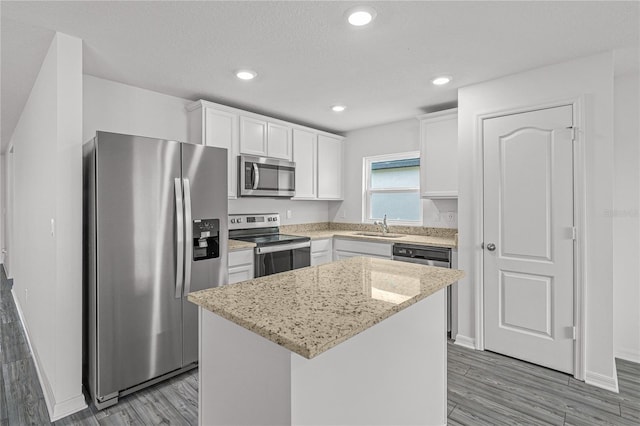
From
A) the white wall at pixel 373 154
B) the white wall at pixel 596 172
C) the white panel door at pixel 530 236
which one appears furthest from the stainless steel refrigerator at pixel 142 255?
the white wall at pixel 596 172

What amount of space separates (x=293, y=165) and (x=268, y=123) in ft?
1.88

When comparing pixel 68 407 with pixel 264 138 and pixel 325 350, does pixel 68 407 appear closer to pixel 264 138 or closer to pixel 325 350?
pixel 325 350

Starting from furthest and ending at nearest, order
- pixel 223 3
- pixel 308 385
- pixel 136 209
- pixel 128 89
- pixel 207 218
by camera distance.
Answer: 1. pixel 128 89
2. pixel 207 218
3. pixel 136 209
4. pixel 223 3
5. pixel 308 385

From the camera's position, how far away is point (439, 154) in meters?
3.56

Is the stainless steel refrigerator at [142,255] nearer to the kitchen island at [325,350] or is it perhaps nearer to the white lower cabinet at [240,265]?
the white lower cabinet at [240,265]

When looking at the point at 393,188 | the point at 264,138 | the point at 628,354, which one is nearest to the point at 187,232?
the point at 264,138

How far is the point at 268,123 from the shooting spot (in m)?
3.79

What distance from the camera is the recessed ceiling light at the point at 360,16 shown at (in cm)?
182

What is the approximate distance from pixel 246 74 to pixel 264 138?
42.8 inches

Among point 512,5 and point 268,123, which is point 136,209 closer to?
point 268,123

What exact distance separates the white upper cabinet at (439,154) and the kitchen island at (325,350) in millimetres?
1993

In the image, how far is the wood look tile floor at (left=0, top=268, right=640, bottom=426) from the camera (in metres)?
2.02

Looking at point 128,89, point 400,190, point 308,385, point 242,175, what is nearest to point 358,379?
point 308,385

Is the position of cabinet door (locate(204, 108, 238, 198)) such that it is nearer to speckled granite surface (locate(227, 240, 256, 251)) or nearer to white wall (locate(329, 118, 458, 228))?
speckled granite surface (locate(227, 240, 256, 251))
